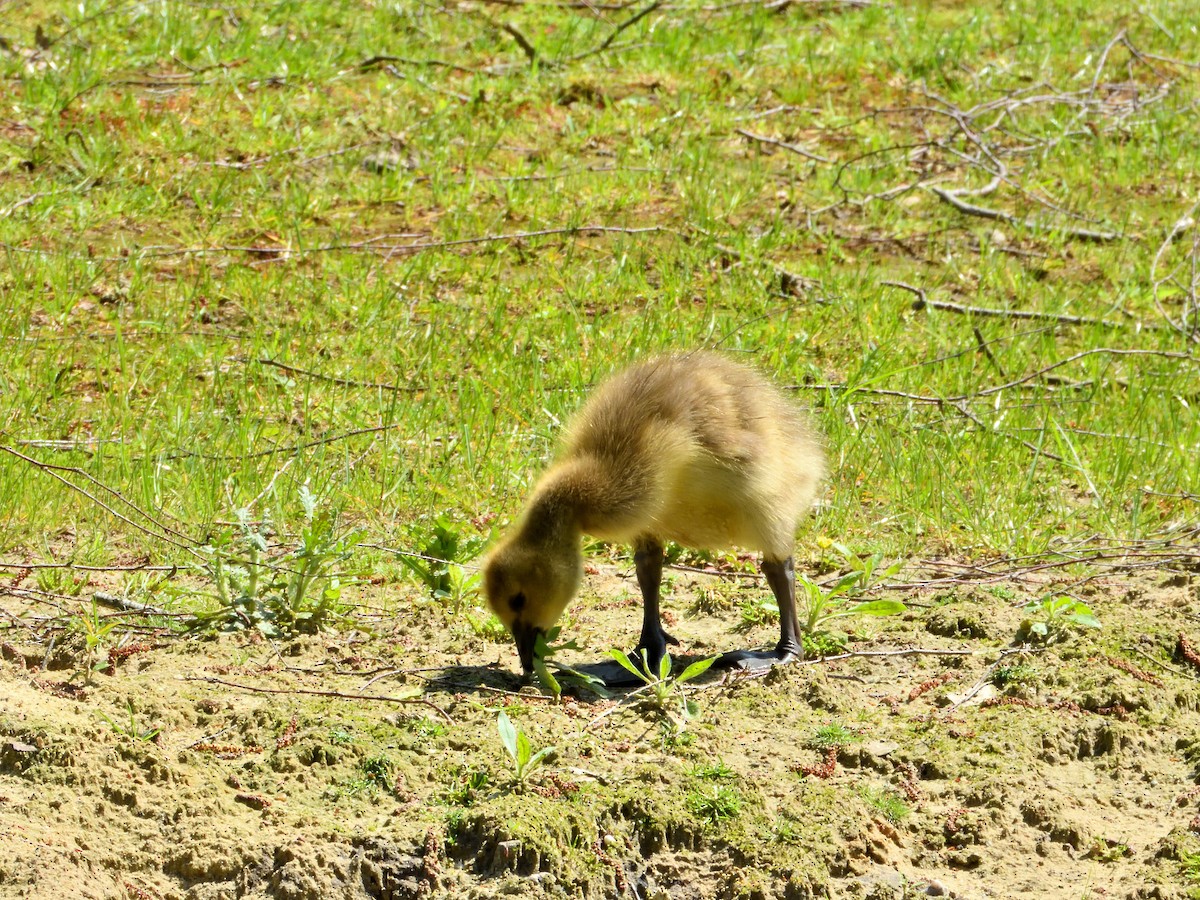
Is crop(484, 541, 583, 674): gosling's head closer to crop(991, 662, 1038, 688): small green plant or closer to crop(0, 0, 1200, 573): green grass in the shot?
crop(0, 0, 1200, 573): green grass

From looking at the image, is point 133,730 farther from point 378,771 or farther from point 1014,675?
point 1014,675

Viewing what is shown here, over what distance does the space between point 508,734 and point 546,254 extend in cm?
520

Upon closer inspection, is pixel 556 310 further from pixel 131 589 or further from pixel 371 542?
pixel 131 589

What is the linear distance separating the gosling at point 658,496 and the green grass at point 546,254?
114 centimetres

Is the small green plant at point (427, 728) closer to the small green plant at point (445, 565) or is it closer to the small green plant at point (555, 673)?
the small green plant at point (555, 673)

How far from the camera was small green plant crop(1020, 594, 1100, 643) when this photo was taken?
4.83m

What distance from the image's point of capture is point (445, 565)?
5113 millimetres

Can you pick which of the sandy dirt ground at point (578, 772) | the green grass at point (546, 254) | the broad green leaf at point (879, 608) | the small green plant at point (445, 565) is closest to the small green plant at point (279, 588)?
the sandy dirt ground at point (578, 772)

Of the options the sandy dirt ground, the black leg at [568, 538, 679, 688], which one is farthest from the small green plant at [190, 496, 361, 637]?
the black leg at [568, 538, 679, 688]

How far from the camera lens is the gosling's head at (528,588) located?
4484mm

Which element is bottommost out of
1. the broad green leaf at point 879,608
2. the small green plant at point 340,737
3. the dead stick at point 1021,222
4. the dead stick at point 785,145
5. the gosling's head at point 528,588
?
the small green plant at point 340,737

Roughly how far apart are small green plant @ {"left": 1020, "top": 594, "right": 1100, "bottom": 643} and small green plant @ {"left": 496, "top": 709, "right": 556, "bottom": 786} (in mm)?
1890

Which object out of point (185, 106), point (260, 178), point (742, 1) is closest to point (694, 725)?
point (260, 178)

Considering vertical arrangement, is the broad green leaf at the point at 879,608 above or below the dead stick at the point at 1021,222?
below
